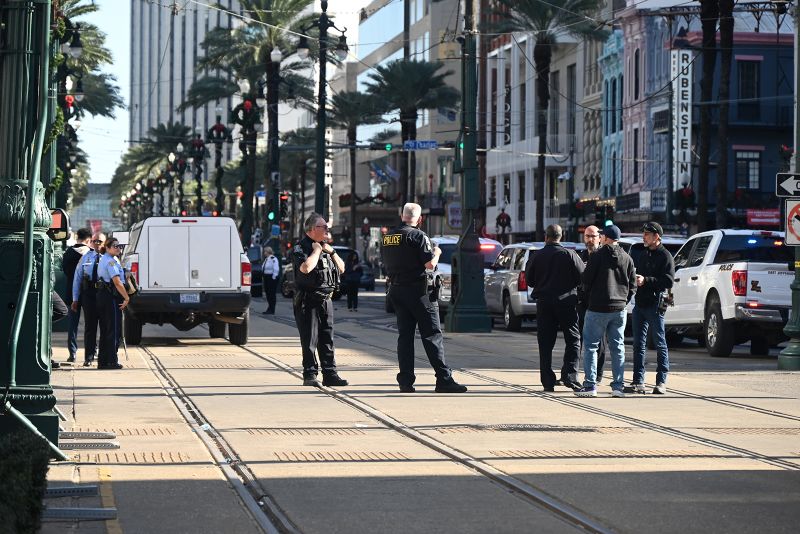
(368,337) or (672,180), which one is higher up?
(672,180)

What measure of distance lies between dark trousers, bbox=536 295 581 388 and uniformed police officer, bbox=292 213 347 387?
7.09 feet

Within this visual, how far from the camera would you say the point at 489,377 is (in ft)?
62.3

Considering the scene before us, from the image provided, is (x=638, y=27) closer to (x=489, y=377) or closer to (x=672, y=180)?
A: (x=672, y=180)

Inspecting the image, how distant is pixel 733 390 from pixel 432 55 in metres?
91.1

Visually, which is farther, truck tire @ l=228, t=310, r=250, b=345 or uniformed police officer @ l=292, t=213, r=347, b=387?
truck tire @ l=228, t=310, r=250, b=345

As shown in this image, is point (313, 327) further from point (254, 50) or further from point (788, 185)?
point (254, 50)

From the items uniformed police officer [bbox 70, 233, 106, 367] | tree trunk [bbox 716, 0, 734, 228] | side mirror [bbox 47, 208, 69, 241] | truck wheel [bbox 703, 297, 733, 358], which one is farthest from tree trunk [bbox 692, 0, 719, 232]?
side mirror [bbox 47, 208, 69, 241]

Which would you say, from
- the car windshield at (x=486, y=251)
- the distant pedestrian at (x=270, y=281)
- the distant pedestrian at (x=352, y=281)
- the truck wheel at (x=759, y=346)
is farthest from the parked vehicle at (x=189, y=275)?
the distant pedestrian at (x=352, y=281)

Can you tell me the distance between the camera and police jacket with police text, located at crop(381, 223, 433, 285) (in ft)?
53.4

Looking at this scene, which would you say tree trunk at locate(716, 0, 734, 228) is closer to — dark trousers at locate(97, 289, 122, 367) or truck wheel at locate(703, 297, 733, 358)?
truck wheel at locate(703, 297, 733, 358)

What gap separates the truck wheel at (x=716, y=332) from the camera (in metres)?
23.9

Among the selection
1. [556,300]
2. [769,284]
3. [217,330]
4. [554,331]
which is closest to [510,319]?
[217,330]

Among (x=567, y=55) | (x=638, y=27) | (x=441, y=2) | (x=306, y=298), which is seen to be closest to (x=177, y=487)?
(x=306, y=298)

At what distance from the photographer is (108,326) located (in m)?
20.3
